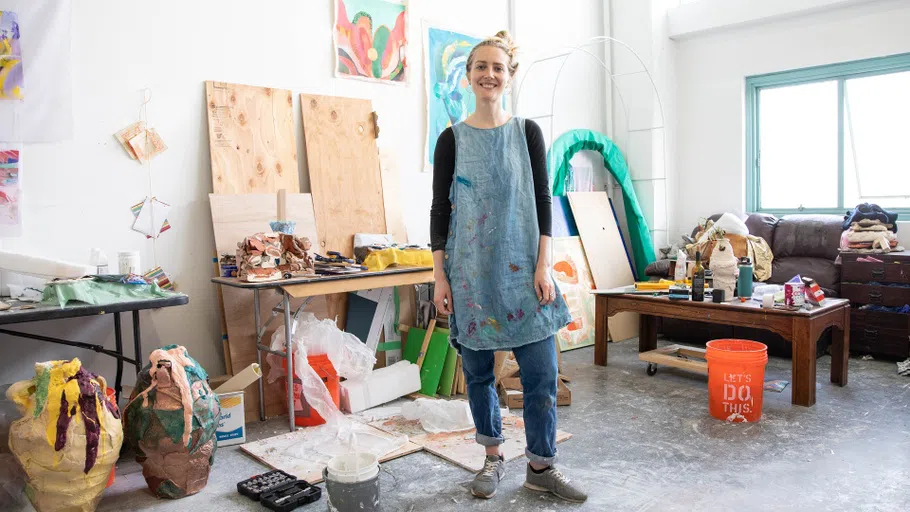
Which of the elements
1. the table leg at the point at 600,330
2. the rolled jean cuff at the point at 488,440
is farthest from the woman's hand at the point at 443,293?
the table leg at the point at 600,330

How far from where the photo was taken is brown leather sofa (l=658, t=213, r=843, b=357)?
4895 mm

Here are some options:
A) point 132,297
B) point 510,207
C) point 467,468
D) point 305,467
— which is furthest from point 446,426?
point 132,297

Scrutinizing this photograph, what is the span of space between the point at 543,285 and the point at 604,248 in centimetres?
355

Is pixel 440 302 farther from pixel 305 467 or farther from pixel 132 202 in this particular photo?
pixel 132 202

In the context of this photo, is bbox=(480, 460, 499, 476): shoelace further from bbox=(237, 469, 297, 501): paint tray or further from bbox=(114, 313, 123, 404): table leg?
bbox=(114, 313, 123, 404): table leg

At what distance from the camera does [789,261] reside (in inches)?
208

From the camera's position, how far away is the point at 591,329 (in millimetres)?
5535

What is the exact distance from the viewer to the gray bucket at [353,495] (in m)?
2.38

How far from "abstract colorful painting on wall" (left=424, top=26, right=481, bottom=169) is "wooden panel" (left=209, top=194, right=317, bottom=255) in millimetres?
1183

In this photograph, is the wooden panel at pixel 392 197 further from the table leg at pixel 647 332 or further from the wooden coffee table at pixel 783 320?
the table leg at pixel 647 332

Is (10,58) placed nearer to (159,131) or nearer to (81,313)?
(159,131)

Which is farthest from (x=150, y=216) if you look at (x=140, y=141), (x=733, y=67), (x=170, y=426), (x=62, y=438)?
(x=733, y=67)

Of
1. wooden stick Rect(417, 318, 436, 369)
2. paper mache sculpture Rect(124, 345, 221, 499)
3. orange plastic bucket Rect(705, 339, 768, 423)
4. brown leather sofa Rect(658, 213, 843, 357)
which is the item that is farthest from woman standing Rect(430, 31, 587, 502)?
brown leather sofa Rect(658, 213, 843, 357)

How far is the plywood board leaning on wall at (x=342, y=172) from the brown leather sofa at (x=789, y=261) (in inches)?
102
